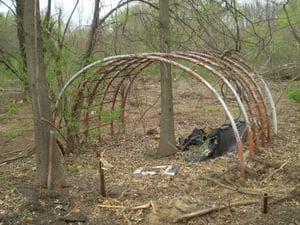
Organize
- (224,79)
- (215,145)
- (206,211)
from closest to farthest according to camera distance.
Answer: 1. (206,211)
2. (224,79)
3. (215,145)

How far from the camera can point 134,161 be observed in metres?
7.10

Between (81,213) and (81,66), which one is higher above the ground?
(81,66)

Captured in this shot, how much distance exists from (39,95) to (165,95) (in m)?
2.75

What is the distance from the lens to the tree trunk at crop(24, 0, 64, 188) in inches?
189

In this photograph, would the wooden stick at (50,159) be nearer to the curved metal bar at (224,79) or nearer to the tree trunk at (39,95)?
the tree trunk at (39,95)

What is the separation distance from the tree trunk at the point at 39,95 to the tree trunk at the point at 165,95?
2.49 metres

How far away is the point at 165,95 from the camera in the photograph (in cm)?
708

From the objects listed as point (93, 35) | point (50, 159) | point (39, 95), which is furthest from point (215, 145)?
point (39, 95)

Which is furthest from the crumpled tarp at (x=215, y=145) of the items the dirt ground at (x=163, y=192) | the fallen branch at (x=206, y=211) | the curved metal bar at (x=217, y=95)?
the fallen branch at (x=206, y=211)

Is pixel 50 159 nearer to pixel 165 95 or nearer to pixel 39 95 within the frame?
pixel 39 95

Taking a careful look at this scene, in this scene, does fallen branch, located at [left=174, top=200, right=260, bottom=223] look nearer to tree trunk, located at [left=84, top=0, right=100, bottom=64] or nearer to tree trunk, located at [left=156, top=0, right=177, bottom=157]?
tree trunk, located at [left=156, top=0, right=177, bottom=157]

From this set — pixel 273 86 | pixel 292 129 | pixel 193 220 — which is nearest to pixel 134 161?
pixel 193 220

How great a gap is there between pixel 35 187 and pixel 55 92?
2.22m

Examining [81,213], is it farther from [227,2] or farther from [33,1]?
[227,2]
